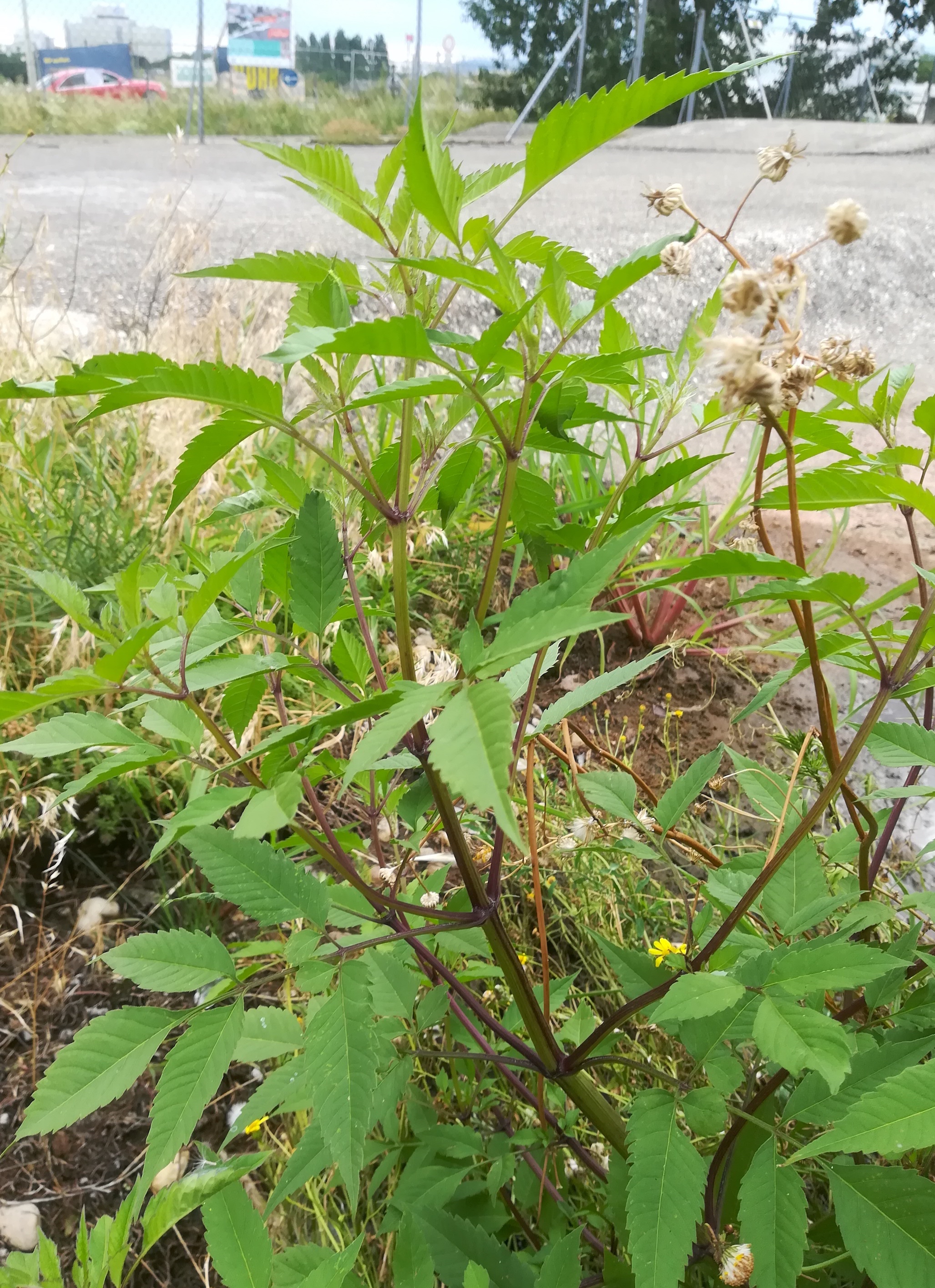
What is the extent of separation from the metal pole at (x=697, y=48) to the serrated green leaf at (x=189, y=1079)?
32.3 feet

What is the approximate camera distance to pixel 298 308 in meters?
0.46

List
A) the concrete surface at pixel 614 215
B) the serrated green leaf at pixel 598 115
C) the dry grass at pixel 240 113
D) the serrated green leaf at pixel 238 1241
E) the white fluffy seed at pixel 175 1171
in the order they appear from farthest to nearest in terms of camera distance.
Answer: the dry grass at pixel 240 113 < the concrete surface at pixel 614 215 < the white fluffy seed at pixel 175 1171 < the serrated green leaf at pixel 238 1241 < the serrated green leaf at pixel 598 115

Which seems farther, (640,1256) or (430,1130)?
(430,1130)

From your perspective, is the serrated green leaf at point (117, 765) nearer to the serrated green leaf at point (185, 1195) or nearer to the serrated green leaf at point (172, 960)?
the serrated green leaf at point (172, 960)

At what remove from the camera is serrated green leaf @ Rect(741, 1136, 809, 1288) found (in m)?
0.45

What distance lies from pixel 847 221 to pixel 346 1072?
490mm

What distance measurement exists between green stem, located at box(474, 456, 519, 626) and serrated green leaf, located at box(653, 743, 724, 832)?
193mm

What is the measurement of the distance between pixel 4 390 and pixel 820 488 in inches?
15.6

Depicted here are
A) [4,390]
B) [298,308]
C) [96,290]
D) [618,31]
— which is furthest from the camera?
[618,31]

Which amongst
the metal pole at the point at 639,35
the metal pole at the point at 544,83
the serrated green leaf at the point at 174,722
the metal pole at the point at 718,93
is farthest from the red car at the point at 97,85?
the serrated green leaf at the point at 174,722

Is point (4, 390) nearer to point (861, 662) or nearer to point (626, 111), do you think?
point (626, 111)

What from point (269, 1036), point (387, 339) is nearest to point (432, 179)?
point (387, 339)

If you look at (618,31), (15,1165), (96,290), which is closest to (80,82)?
(618,31)

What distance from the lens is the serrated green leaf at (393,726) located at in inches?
12.9
